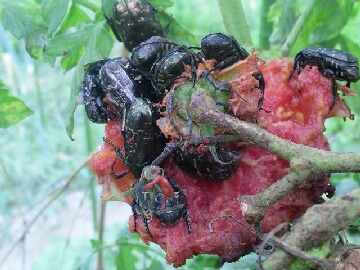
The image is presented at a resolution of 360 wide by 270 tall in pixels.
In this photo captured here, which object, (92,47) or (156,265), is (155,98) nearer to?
(92,47)

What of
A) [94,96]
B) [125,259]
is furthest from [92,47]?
[125,259]

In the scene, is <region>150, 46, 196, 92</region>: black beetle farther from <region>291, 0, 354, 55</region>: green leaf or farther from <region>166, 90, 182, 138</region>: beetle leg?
<region>291, 0, 354, 55</region>: green leaf

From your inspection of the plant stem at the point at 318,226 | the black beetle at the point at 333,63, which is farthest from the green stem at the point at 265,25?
the plant stem at the point at 318,226

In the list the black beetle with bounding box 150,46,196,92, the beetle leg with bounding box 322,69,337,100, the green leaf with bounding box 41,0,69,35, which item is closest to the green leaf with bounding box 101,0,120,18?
the green leaf with bounding box 41,0,69,35

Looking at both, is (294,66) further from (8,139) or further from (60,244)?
(8,139)

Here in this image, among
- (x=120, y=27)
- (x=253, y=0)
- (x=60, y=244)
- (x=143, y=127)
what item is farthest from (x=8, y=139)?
(x=143, y=127)

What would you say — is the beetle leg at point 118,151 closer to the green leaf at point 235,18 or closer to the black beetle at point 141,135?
the black beetle at point 141,135
